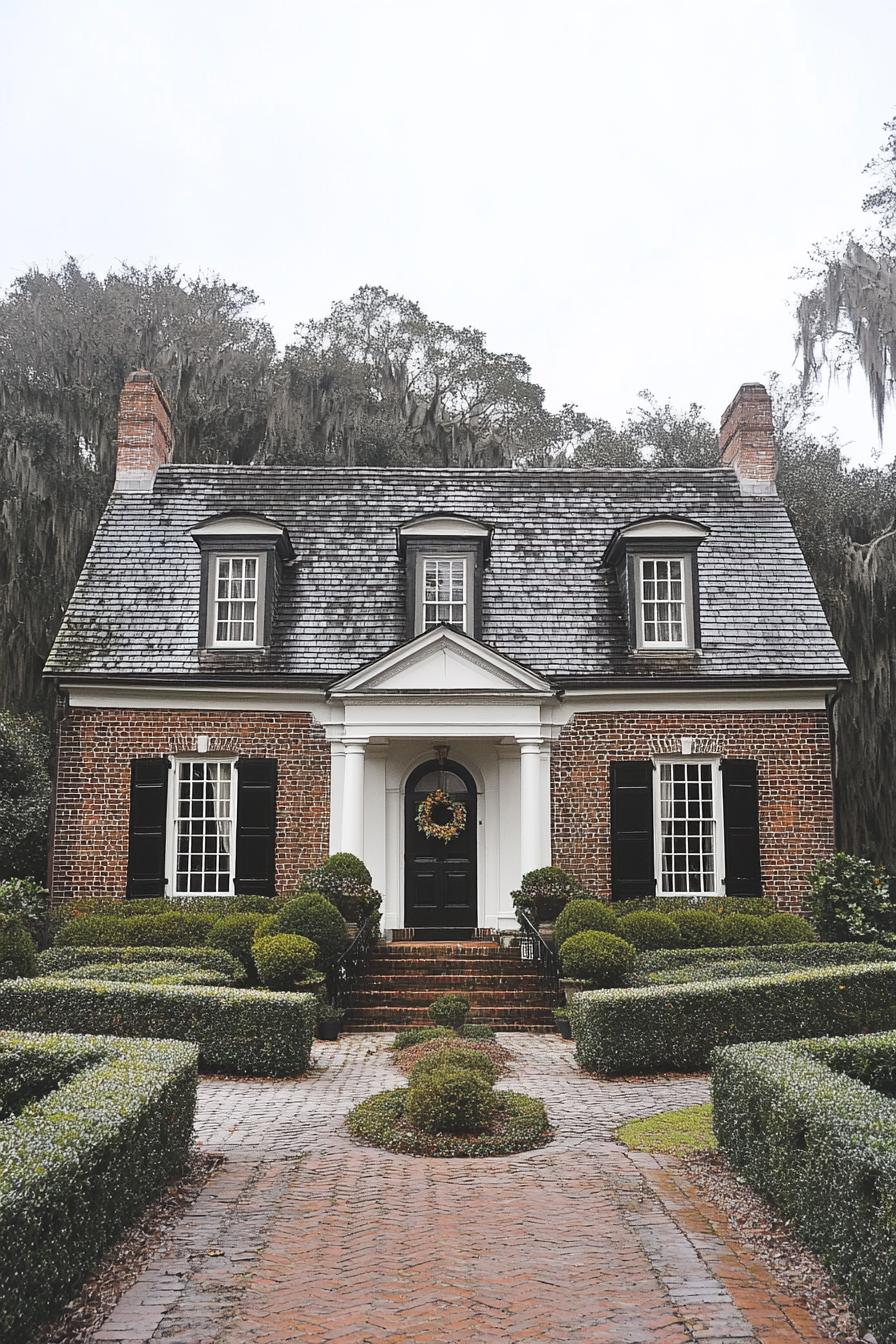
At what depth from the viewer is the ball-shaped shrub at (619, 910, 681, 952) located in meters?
14.2

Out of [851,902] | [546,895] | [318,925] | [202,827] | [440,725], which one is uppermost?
[440,725]

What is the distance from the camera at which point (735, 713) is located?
16.8m

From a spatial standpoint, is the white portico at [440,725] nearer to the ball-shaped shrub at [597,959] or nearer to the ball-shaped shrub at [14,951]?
the ball-shaped shrub at [597,959]

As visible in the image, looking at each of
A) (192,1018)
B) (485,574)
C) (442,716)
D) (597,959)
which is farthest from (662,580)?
(192,1018)

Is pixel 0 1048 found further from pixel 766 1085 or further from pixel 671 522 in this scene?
pixel 671 522

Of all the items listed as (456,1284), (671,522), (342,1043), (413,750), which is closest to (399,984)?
(342,1043)

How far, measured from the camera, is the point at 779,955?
13930 mm

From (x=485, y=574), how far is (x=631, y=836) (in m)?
4.52

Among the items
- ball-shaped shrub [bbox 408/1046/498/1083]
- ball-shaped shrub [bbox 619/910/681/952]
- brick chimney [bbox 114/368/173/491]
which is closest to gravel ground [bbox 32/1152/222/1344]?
ball-shaped shrub [bbox 408/1046/498/1083]

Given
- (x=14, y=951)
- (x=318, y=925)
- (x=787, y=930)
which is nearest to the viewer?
(x=14, y=951)

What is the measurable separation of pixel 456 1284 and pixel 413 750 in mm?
12112

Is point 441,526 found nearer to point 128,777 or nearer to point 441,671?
point 441,671

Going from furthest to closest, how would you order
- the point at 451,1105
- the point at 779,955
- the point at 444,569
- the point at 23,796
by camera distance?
the point at 23,796 → the point at 444,569 → the point at 779,955 → the point at 451,1105

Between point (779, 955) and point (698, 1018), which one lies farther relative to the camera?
point (779, 955)
